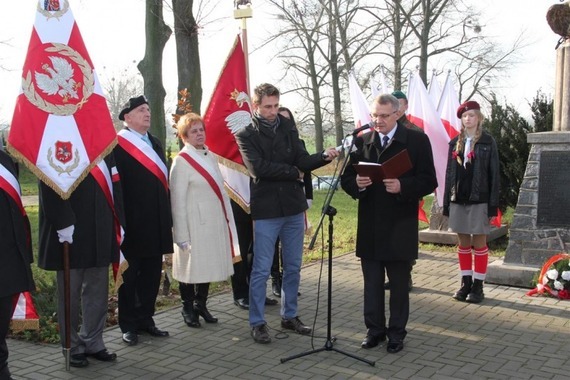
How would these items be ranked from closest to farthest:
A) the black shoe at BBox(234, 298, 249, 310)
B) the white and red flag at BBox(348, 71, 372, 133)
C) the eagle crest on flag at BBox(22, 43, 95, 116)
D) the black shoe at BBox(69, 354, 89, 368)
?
the eagle crest on flag at BBox(22, 43, 95, 116), the black shoe at BBox(69, 354, 89, 368), the black shoe at BBox(234, 298, 249, 310), the white and red flag at BBox(348, 71, 372, 133)

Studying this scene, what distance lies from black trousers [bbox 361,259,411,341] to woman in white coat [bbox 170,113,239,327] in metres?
1.32

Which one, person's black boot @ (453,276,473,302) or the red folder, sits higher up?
the red folder

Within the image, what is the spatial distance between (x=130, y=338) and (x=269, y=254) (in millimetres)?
1391

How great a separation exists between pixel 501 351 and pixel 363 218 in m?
1.55

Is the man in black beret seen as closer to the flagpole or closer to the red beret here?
the flagpole

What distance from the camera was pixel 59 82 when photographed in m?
4.93

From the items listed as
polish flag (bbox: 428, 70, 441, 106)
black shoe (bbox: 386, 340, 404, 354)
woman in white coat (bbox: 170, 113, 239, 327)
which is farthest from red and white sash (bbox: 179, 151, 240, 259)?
polish flag (bbox: 428, 70, 441, 106)

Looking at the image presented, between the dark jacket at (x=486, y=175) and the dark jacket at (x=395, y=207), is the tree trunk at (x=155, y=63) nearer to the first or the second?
the dark jacket at (x=486, y=175)

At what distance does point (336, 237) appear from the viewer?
1191 centimetres

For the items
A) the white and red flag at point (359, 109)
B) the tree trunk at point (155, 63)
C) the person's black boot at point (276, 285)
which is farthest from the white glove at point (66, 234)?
the white and red flag at point (359, 109)

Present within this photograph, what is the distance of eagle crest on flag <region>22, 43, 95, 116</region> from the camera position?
190 inches

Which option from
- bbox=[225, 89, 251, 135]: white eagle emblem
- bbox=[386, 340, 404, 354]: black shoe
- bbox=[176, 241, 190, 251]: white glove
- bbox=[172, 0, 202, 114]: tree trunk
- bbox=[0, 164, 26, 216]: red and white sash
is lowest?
bbox=[386, 340, 404, 354]: black shoe

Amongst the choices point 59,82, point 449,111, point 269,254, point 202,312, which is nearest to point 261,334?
point 269,254

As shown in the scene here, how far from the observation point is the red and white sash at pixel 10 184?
440cm
